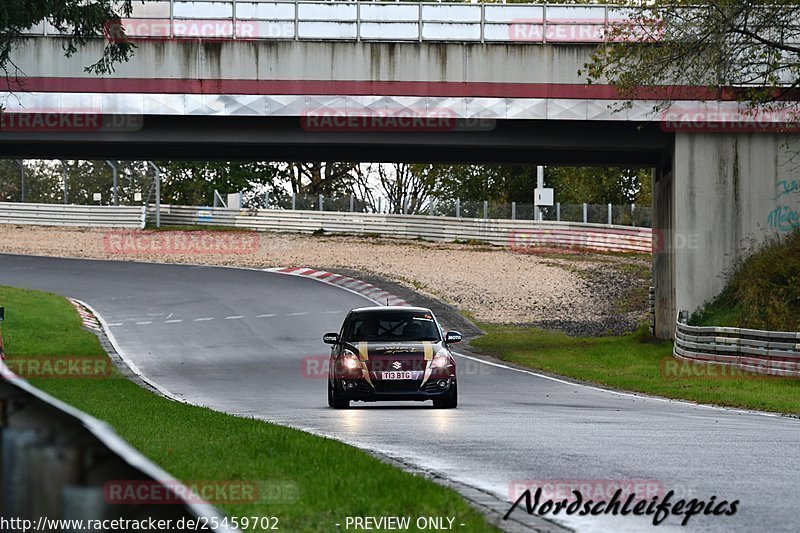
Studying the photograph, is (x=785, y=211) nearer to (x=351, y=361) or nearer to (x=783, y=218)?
(x=783, y=218)

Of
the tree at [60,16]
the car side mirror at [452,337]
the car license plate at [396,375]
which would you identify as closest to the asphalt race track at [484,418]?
the car license plate at [396,375]

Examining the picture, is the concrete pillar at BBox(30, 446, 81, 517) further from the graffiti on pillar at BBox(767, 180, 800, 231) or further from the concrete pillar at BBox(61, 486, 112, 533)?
the graffiti on pillar at BBox(767, 180, 800, 231)

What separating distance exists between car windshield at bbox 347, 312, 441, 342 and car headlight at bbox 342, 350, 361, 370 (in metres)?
0.46

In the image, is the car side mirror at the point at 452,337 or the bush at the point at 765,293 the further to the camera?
the bush at the point at 765,293

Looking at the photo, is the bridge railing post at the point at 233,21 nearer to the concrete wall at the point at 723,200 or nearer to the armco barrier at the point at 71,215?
the concrete wall at the point at 723,200

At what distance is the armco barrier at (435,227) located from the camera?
63531mm

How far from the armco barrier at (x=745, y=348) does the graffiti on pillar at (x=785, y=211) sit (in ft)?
13.0

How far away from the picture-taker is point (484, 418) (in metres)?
16.2

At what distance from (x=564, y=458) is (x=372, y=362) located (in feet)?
25.7

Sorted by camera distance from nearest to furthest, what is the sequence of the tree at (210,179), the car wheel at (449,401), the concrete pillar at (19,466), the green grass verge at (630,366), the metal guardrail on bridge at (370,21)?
the concrete pillar at (19,466)
the car wheel at (449,401)
the green grass verge at (630,366)
the metal guardrail on bridge at (370,21)
the tree at (210,179)

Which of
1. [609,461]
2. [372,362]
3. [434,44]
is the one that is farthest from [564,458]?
[434,44]

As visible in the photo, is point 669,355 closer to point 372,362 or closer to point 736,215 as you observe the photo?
point 736,215

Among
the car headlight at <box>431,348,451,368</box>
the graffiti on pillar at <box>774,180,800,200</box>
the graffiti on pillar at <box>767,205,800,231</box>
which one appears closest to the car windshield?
the car headlight at <box>431,348,451,368</box>

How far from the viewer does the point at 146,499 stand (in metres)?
2.56
